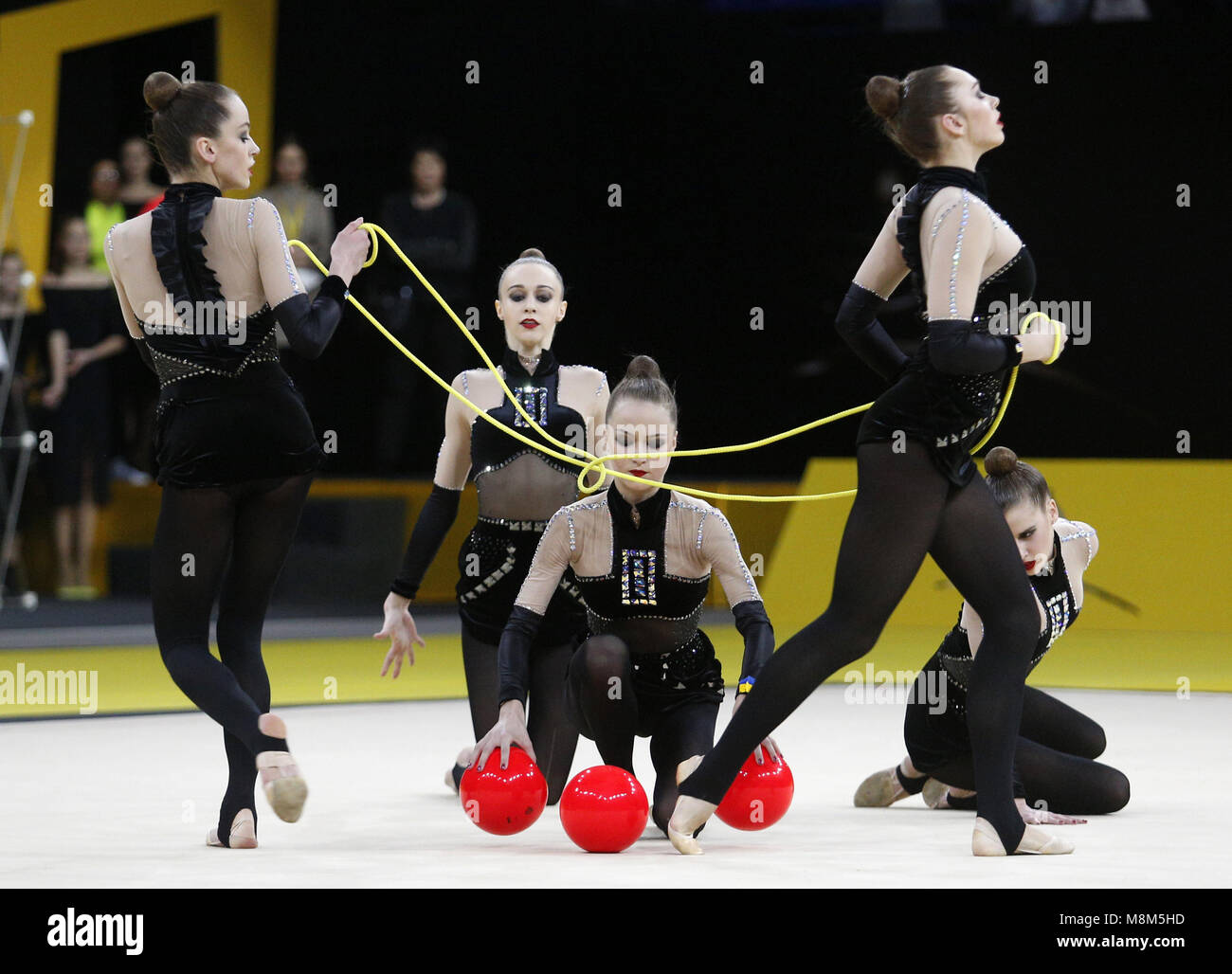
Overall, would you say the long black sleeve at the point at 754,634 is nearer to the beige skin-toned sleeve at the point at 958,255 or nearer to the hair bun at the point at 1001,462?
the hair bun at the point at 1001,462

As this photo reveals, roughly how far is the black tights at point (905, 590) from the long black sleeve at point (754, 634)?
0.23 metres

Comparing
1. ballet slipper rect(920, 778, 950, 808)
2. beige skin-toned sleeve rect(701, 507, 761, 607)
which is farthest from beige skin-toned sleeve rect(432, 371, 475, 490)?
ballet slipper rect(920, 778, 950, 808)

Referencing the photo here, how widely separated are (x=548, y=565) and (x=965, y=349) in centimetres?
111

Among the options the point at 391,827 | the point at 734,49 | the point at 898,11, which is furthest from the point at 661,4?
the point at 391,827

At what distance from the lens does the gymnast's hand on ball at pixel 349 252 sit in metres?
3.74

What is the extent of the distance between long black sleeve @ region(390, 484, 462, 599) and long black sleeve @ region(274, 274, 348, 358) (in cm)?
103

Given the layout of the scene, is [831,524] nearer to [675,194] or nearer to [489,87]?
[675,194]

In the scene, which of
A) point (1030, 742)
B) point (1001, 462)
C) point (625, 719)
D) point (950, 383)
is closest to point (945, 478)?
A: point (950, 383)

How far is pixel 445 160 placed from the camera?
408 inches

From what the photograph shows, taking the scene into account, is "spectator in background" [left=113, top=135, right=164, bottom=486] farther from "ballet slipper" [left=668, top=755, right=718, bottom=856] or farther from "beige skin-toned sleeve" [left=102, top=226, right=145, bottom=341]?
"ballet slipper" [left=668, top=755, right=718, bottom=856]

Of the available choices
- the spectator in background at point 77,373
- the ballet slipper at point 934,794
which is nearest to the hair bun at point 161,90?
the ballet slipper at point 934,794

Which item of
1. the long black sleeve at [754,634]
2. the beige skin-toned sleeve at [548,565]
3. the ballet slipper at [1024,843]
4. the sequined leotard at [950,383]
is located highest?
the sequined leotard at [950,383]

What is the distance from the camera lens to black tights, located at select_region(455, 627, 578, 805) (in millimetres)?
4598

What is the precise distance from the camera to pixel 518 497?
4.69m
